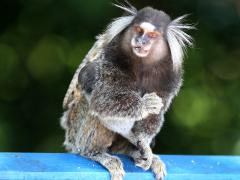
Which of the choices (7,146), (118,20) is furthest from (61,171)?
(7,146)

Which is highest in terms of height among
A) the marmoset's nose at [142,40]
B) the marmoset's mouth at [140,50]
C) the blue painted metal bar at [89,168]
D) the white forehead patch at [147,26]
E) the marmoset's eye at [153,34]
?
the white forehead patch at [147,26]

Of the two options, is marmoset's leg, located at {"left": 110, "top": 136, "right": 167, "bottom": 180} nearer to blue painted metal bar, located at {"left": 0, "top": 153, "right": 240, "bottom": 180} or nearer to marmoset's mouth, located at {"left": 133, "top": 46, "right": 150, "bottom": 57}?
blue painted metal bar, located at {"left": 0, "top": 153, "right": 240, "bottom": 180}

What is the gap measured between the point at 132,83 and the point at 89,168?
484 mm

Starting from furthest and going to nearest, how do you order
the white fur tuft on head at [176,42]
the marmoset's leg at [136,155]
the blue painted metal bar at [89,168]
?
the white fur tuft on head at [176,42], the marmoset's leg at [136,155], the blue painted metal bar at [89,168]

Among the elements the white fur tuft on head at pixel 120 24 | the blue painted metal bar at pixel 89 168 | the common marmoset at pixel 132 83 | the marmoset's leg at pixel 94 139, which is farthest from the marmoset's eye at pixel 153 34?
the blue painted metal bar at pixel 89 168

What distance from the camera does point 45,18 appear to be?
4.37 metres

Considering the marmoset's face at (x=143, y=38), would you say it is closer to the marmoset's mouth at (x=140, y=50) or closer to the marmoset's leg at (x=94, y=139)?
the marmoset's mouth at (x=140, y=50)

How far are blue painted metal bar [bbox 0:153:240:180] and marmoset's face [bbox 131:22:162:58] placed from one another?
545 millimetres

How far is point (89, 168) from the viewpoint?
9.50ft

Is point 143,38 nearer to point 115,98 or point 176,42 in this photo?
point 176,42

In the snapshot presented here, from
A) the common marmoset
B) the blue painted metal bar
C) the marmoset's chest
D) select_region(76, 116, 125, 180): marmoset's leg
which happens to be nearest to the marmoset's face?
the common marmoset

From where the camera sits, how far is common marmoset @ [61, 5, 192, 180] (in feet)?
9.93

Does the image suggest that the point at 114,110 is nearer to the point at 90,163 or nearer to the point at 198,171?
the point at 90,163

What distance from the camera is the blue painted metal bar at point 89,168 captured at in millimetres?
2703
